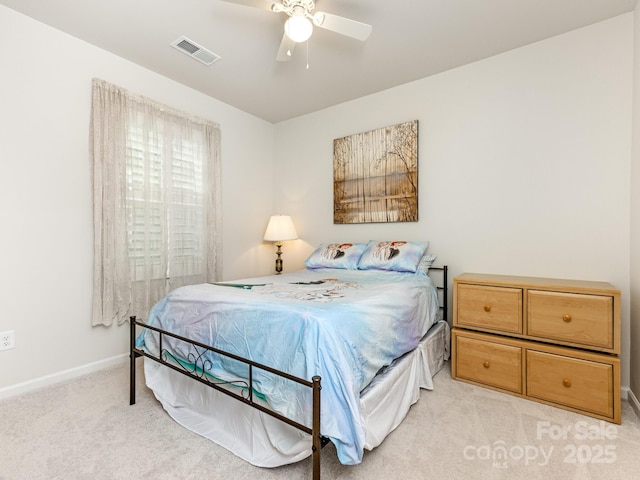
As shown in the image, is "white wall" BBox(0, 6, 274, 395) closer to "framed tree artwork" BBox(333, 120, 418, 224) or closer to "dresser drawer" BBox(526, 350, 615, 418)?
"framed tree artwork" BBox(333, 120, 418, 224)

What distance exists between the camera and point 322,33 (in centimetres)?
231

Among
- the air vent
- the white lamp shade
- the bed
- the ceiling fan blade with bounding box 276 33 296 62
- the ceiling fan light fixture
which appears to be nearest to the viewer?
the bed

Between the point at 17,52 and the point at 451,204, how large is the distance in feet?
11.4

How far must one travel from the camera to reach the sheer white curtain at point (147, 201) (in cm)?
250

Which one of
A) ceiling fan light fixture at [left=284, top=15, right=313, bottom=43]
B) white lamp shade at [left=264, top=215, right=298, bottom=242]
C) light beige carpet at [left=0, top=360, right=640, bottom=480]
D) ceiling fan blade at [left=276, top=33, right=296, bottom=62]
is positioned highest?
ceiling fan blade at [left=276, top=33, right=296, bottom=62]

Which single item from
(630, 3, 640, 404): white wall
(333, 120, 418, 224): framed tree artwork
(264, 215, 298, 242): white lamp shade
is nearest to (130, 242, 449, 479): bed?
(333, 120, 418, 224): framed tree artwork

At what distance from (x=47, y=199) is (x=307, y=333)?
226 centimetres

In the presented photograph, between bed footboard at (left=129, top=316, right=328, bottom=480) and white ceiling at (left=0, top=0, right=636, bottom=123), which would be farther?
white ceiling at (left=0, top=0, right=636, bottom=123)

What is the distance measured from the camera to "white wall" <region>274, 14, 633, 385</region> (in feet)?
7.13

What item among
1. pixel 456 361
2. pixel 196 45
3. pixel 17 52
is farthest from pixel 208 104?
pixel 456 361

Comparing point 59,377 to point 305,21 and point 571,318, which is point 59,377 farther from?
point 571,318

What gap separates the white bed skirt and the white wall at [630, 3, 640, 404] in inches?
50.9

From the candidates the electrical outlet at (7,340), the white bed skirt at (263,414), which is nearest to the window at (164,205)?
the electrical outlet at (7,340)

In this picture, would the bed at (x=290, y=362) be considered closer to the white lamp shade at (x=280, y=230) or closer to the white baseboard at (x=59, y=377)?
the white baseboard at (x=59, y=377)
